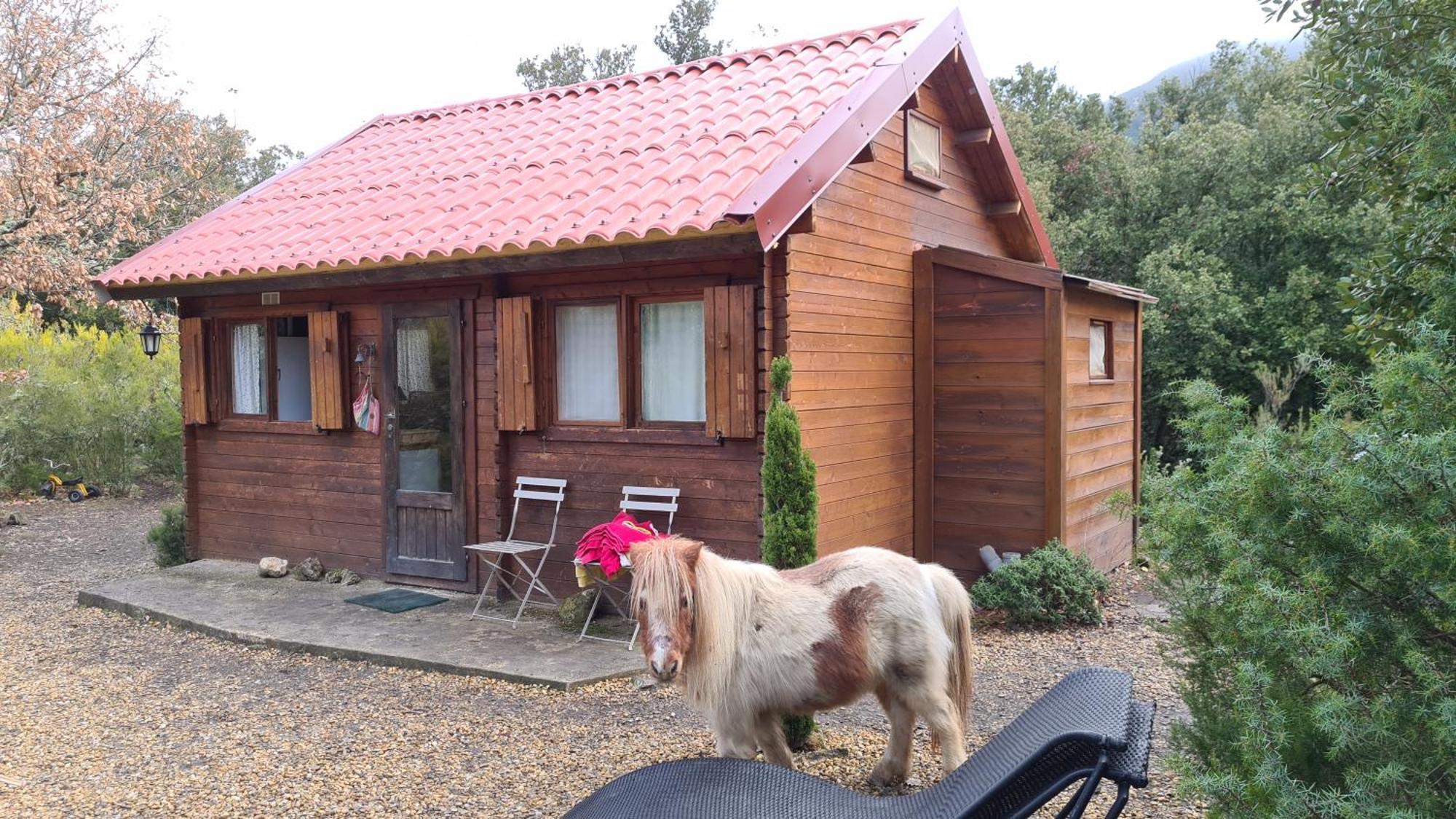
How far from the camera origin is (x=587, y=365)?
7566 mm

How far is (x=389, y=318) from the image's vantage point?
8.31m

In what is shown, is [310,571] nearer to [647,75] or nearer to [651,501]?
[651,501]

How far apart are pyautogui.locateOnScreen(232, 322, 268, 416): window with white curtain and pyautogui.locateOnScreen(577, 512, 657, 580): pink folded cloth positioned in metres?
5.89

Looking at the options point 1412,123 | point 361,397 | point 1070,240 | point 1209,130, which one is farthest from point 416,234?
point 1209,130

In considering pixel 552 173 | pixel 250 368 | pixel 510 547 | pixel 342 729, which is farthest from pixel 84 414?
pixel 342 729

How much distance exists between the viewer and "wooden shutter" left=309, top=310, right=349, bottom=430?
8508 mm

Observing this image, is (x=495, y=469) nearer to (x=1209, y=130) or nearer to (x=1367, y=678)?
(x=1367, y=678)

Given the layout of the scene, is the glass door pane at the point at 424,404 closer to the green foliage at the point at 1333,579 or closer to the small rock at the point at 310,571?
the small rock at the point at 310,571

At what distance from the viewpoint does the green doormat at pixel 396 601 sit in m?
7.68

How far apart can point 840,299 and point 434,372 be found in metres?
3.45

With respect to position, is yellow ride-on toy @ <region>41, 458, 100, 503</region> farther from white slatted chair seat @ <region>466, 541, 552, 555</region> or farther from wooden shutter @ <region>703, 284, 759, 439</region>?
wooden shutter @ <region>703, 284, 759, 439</region>

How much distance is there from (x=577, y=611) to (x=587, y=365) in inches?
73.2

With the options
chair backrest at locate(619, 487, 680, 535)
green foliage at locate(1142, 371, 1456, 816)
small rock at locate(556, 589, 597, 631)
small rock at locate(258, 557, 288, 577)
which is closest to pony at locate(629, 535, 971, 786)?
green foliage at locate(1142, 371, 1456, 816)

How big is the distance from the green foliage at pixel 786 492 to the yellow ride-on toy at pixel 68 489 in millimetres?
13868
